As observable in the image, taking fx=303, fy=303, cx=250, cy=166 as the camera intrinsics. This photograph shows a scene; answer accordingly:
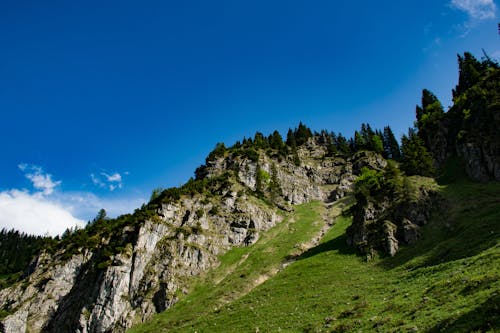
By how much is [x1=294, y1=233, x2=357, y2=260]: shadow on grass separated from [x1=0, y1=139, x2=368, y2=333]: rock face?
21.6 meters

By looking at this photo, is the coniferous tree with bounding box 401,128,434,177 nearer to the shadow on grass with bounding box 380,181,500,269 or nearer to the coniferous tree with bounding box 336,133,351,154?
the shadow on grass with bounding box 380,181,500,269

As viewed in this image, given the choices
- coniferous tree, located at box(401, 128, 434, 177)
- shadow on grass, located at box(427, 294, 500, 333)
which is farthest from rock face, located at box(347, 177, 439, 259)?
shadow on grass, located at box(427, 294, 500, 333)

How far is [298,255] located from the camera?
68.6 metres

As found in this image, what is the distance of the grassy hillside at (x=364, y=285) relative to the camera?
23547mm

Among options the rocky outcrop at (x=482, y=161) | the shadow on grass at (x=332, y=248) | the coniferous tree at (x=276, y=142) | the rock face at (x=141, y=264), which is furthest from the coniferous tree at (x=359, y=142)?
the shadow on grass at (x=332, y=248)

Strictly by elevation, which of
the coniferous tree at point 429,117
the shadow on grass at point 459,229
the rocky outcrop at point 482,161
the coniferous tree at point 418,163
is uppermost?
the coniferous tree at point 429,117

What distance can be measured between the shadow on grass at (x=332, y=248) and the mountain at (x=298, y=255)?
475 mm

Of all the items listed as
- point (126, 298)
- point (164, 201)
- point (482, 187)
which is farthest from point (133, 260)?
point (482, 187)

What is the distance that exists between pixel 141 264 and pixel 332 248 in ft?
142

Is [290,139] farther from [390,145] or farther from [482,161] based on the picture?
[482,161]

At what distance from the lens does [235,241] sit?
84312 millimetres

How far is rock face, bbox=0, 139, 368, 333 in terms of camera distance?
63.1 meters

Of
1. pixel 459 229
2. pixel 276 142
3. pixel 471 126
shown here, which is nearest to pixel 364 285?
pixel 459 229

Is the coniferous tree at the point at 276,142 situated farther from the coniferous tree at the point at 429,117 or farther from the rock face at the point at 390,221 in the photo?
the rock face at the point at 390,221
